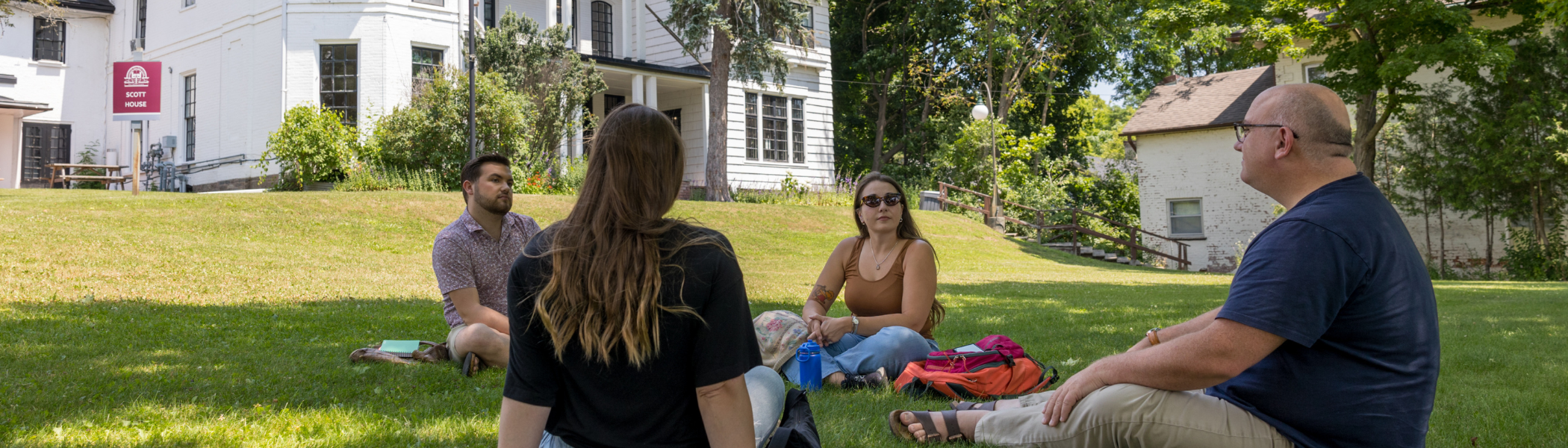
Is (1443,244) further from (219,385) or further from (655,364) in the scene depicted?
(655,364)

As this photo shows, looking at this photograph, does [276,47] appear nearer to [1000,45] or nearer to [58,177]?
[58,177]

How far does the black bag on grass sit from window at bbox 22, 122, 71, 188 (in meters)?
30.9

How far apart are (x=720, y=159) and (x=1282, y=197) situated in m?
21.4

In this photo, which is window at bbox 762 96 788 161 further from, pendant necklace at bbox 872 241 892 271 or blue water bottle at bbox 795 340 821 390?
blue water bottle at bbox 795 340 821 390

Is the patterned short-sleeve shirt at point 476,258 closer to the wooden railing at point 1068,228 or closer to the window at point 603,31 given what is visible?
the wooden railing at point 1068,228

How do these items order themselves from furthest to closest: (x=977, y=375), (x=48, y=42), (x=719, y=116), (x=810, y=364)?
1. (x=48, y=42)
2. (x=719, y=116)
3. (x=810, y=364)
4. (x=977, y=375)

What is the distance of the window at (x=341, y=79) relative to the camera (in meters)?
21.2

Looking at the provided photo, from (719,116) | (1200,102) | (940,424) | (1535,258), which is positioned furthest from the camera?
(1200,102)

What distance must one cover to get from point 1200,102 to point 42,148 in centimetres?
3340

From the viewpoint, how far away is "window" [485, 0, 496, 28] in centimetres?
2441

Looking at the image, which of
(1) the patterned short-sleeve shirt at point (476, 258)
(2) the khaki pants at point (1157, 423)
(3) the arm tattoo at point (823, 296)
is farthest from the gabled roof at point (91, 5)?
(2) the khaki pants at point (1157, 423)

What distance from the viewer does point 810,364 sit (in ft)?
16.8

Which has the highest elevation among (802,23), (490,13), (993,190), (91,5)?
(91,5)

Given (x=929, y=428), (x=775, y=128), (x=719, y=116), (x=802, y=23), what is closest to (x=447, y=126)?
(x=719, y=116)
